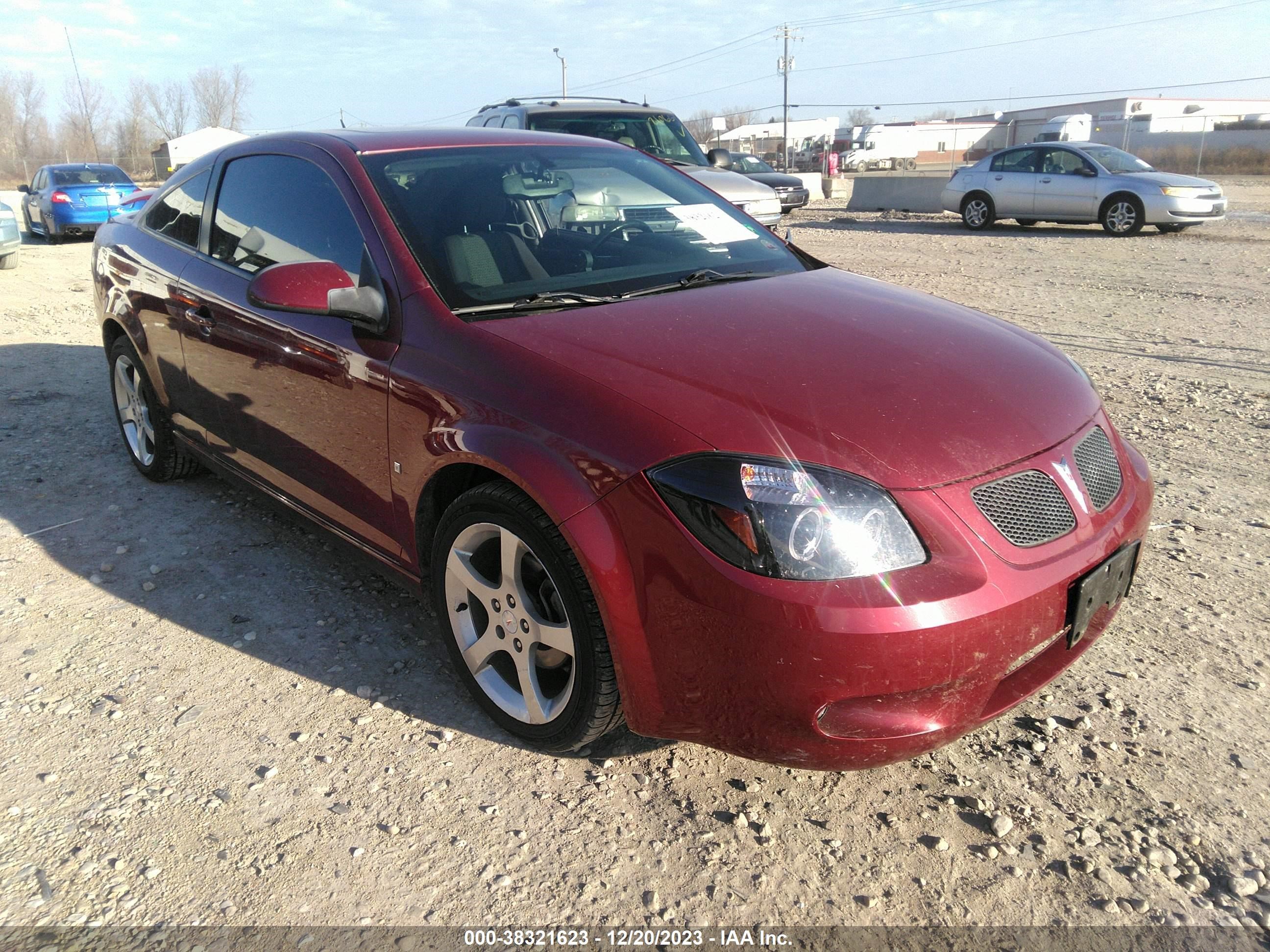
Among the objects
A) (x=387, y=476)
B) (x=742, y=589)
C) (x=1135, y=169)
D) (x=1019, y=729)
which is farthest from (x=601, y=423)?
(x=1135, y=169)

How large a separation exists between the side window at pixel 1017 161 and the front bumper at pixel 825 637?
51.5 feet

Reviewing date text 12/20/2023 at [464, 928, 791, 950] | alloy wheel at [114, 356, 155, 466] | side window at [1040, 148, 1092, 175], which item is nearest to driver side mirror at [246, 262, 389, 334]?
date text 12/20/2023 at [464, 928, 791, 950]

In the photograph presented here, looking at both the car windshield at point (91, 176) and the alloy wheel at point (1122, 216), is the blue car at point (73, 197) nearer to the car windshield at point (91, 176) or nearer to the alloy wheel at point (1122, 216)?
the car windshield at point (91, 176)

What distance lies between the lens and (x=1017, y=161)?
16188 mm

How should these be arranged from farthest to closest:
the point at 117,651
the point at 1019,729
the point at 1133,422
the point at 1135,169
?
the point at 1135,169
the point at 1133,422
the point at 117,651
the point at 1019,729

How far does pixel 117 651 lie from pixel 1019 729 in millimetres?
2961

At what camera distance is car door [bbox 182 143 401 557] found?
2.94m

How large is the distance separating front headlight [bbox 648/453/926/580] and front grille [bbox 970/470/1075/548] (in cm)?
24

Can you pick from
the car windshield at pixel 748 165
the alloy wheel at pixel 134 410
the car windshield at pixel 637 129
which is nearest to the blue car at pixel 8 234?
the car windshield at pixel 637 129

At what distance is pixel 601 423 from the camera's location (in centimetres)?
224

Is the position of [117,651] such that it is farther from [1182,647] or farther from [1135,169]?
[1135,169]

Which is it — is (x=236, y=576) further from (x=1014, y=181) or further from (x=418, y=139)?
(x=1014, y=181)

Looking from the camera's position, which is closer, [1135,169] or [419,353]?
[419,353]

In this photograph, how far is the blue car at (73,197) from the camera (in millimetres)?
17359
